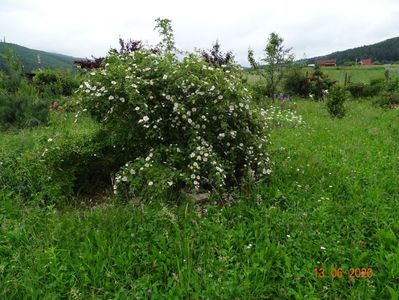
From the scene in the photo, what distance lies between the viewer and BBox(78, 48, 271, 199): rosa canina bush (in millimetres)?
3580

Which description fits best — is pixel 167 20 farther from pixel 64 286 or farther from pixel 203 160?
pixel 64 286

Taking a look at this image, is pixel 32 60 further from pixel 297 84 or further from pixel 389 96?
pixel 389 96

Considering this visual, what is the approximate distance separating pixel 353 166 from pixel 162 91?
286cm

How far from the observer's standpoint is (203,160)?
3.57 meters

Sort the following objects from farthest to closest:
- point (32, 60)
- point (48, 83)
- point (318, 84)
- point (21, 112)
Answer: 1. point (32, 60)
2. point (318, 84)
3. point (48, 83)
4. point (21, 112)

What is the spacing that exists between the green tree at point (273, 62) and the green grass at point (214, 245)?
10.4 m

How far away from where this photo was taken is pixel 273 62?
45.4 feet

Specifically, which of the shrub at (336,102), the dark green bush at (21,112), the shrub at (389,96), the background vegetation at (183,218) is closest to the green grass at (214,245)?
the background vegetation at (183,218)

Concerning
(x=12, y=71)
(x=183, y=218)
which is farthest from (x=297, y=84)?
(x=183, y=218)

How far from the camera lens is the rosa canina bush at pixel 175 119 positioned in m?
3.58

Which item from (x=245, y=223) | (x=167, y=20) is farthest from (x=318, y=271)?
(x=167, y=20)
